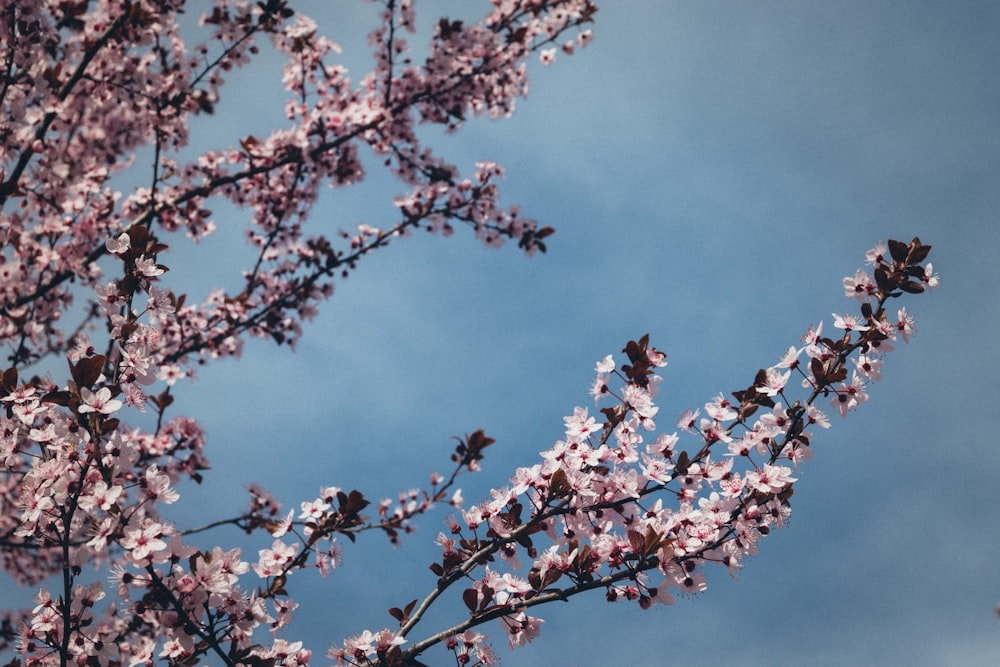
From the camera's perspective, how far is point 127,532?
321 cm

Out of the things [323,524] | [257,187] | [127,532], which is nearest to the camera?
[127,532]

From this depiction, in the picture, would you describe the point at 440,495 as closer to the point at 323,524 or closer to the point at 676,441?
the point at 323,524

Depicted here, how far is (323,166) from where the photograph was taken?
8.23m

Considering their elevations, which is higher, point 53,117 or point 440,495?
point 53,117

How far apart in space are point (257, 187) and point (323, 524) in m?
5.97

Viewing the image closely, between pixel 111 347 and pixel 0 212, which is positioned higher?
pixel 0 212

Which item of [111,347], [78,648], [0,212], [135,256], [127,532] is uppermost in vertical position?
[0,212]

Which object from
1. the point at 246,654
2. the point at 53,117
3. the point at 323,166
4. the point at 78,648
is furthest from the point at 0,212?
the point at 246,654

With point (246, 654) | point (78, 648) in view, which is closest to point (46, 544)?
point (78, 648)

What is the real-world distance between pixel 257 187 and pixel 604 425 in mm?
6830

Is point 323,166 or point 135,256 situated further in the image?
point 323,166

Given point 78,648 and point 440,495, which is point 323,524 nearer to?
point 78,648

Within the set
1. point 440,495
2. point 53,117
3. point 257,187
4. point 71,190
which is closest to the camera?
point 53,117

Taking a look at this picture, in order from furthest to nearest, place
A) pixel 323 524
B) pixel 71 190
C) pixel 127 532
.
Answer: pixel 71 190, pixel 323 524, pixel 127 532
